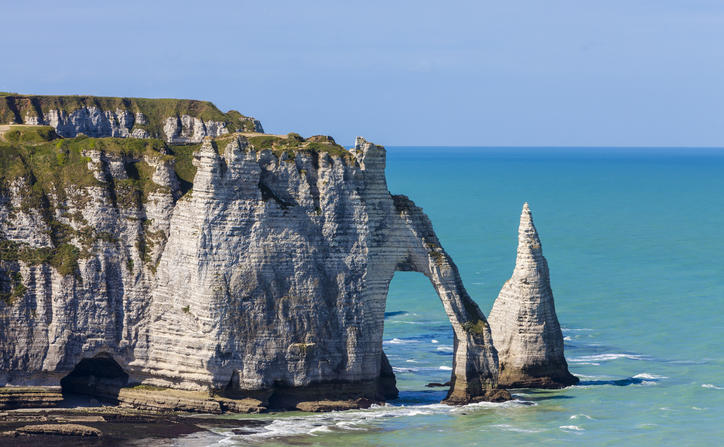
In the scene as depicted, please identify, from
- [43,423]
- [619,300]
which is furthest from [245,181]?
[619,300]

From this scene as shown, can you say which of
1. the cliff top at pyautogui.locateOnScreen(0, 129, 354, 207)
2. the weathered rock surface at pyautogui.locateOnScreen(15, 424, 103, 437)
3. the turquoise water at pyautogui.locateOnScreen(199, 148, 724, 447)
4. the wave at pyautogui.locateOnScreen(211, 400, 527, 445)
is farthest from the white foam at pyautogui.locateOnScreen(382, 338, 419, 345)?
the weathered rock surface at pyautogui.locateOnScreen(15, 424, 103, 437)

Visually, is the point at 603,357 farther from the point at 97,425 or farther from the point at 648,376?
the point at 97,425

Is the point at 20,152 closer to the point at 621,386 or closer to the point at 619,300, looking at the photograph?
the point at 621,386

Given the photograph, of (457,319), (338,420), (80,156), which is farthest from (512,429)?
(80,156)

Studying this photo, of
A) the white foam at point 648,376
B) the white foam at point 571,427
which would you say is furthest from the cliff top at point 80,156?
the white foam at point 648,376

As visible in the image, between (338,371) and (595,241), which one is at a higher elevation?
(595,241)

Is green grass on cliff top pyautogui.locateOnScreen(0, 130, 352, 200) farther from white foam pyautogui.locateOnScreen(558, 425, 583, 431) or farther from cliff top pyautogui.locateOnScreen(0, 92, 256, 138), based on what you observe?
cliff top pyautogui.locateOnScreen(0, 92, 256, 138)

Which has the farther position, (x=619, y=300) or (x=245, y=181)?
(x=619, y=300)
